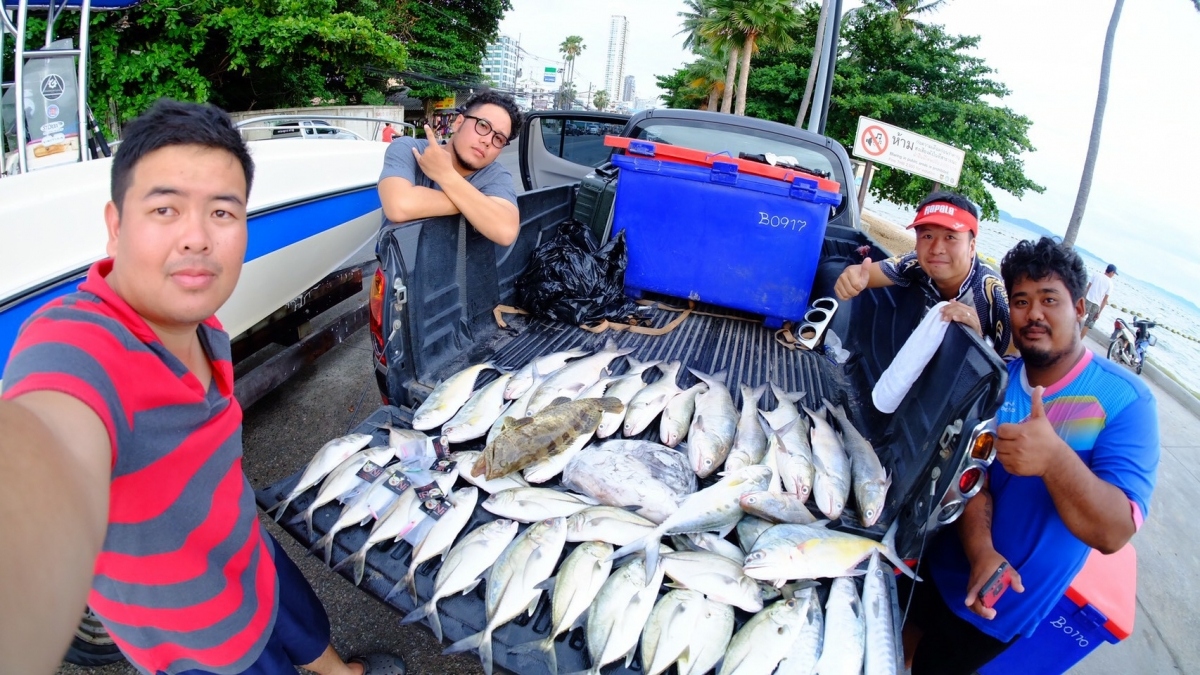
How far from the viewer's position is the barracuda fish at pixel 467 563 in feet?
5.69

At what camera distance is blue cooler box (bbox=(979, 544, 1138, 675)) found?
83.5 inches

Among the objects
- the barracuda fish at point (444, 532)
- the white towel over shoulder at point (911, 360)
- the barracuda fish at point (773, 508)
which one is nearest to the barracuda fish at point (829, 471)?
the barracuda fish at point (773, 508)

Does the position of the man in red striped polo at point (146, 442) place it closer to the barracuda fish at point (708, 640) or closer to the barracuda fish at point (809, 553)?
the barracuda fish at point (708, 640)

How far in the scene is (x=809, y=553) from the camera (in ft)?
6.21

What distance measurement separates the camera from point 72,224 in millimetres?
2656

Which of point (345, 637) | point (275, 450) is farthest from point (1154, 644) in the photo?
point (275, 450)

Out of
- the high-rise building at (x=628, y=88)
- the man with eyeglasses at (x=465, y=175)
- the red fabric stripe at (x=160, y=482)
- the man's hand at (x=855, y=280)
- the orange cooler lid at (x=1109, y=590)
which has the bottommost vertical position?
the orange cooler lid at (x=1109, y=590)

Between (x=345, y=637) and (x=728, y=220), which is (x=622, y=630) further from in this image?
(x=728, y=220)

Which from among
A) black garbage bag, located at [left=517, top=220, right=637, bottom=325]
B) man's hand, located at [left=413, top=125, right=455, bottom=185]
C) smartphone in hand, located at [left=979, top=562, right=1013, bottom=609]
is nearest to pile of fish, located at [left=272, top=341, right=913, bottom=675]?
smartphone in hand, located at [left=979, top=562, right=1013, bottom=609]

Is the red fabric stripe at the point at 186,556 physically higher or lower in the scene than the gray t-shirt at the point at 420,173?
lower

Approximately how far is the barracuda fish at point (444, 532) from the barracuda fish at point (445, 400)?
0.46 metres

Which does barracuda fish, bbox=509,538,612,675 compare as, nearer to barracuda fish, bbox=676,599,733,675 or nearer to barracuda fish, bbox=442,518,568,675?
barracuda fish, bbox=442,518,568,675

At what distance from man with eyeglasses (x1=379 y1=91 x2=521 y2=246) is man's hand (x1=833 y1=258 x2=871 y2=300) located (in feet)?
6.09

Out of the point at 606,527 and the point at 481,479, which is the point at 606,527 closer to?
the point at 606,527
